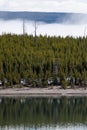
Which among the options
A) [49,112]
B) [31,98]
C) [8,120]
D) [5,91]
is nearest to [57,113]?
[49,112]

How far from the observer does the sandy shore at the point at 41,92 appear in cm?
7288

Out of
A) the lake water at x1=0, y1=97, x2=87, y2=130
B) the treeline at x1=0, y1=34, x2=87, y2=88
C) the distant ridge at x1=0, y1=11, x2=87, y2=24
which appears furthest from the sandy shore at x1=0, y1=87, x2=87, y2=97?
the distant ridge at x1=0, y1=11, x2=87, y2=24

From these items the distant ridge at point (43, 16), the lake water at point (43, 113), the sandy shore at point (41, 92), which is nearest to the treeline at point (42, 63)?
the sandy shore at point (41, 92)

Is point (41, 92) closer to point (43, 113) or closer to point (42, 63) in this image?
point (42, 63)

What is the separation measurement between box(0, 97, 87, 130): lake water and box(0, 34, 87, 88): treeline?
36.8ft

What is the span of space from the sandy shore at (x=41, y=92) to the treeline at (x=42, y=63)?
172 cm

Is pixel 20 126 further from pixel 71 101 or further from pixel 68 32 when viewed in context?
pixel 68 32

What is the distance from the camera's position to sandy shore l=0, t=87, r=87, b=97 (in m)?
72.9

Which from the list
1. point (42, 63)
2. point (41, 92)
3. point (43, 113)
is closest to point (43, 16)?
point (42, 63)

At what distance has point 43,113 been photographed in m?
56.3

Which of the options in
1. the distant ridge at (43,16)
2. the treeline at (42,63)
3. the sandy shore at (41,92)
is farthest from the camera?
the distant ridge at (43,16)

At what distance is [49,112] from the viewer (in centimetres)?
5719

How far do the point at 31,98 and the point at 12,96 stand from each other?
2748 mm

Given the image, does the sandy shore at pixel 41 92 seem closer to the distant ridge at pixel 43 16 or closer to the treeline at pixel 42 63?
the treeline at pixel 42 63
